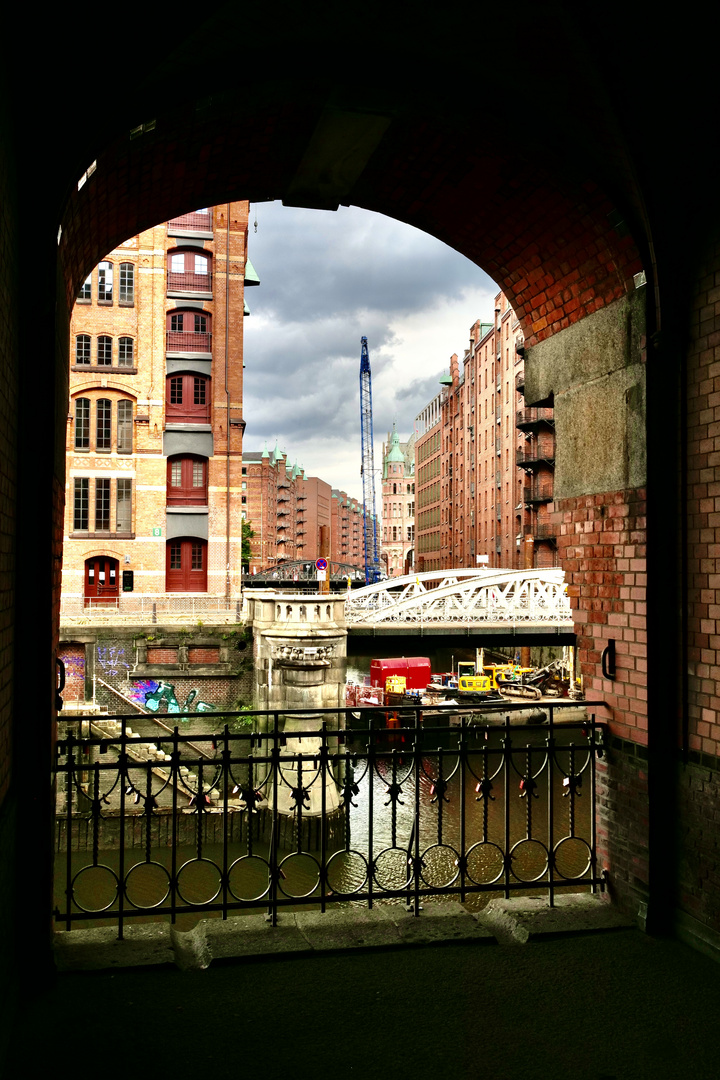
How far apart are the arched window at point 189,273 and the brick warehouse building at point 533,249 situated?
2848 cm

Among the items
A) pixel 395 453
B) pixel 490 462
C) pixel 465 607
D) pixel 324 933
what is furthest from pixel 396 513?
pixel 324 933

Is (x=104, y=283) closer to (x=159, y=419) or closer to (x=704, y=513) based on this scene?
(x=159, y=419)

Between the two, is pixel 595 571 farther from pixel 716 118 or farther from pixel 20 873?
pixel 20 873

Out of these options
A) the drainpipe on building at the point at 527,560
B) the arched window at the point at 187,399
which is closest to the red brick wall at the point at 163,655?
the arched window at the point at 187,399

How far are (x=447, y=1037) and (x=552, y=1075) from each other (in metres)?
0.49

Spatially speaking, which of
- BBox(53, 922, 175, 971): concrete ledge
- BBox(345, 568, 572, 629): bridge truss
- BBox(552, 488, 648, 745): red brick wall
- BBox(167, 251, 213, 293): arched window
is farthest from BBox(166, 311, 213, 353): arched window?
BBox(53, 922, 175, 971): concrete ledge

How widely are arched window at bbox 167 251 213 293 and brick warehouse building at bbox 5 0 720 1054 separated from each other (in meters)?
28.5

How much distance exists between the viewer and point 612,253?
5.39 m

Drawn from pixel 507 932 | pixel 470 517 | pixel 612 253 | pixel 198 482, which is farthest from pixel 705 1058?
pixel 470 517

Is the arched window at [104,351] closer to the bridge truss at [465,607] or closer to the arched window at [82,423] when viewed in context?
the arched window at [82,423]

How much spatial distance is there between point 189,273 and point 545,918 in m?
31.7

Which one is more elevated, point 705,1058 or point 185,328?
point 185,328

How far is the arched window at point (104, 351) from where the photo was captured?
31.9m

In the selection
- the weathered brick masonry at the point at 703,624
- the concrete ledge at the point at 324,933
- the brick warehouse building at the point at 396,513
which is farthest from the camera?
the brick warehouse building at the point at 396,513
